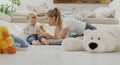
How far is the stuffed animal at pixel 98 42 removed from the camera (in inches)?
65.1

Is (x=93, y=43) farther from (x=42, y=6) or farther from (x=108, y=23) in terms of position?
(x=42, y=6)

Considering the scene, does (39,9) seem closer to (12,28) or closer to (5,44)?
(12,28)

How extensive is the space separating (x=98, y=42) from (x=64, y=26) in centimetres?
163

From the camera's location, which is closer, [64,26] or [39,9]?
[64,26]

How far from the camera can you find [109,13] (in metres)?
5.36

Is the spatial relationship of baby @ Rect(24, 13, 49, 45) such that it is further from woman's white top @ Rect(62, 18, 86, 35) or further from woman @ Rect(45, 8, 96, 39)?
woman's white top @ Rect(62, 18, 86, 35)

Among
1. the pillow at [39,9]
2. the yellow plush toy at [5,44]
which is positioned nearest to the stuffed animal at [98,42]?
the yellow plush toy at [5,44]

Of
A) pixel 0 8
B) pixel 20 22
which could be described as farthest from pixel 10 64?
pixel 0 8

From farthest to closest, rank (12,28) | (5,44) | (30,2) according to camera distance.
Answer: (30,2) → (12,28) → (5,44)

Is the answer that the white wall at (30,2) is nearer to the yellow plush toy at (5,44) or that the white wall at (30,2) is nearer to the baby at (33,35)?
the baby at (33,35)

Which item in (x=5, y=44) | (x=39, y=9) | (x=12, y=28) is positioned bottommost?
(x=39, y=9)

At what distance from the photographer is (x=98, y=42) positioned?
1648mm

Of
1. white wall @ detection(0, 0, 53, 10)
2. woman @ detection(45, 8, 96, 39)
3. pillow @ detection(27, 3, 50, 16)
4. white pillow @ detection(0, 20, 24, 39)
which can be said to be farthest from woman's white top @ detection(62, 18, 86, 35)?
white wall @ detection(0, 0, 53, 10)

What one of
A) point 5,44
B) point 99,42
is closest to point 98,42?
point 99,42
